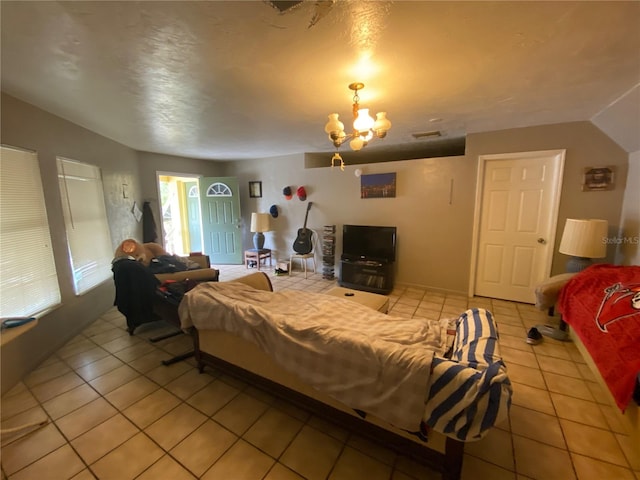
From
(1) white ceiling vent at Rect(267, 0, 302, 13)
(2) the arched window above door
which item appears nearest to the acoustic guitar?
(2) the arched window above door

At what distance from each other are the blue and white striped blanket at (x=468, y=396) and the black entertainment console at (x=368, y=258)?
288 cm

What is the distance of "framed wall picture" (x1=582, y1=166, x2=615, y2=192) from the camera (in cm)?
294

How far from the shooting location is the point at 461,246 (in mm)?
3820

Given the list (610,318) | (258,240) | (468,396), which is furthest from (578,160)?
(258,240)

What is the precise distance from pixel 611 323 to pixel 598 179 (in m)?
2.07

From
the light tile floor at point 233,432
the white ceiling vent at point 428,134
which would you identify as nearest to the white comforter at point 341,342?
the light tile floor at point 233,432

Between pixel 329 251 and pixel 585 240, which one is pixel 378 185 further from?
pixel 585 240

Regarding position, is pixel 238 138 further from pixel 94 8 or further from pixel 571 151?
pixel 571 151

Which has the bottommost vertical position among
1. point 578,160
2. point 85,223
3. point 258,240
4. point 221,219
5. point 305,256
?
point 305,256

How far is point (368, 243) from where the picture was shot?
4301mm

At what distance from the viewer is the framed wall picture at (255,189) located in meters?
5.68

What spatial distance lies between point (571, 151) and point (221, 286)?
4.16m

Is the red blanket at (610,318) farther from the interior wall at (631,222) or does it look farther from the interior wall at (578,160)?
the interior wall at (578,160)

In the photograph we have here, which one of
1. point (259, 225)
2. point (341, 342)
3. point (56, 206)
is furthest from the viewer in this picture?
point (259, 225)
